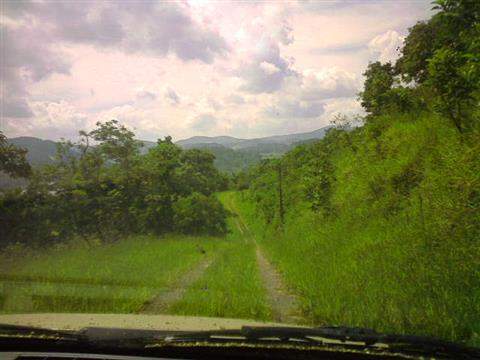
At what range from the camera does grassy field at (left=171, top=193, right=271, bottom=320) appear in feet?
19.0

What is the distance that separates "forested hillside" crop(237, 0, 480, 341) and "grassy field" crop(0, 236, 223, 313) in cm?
242

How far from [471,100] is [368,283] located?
193 inches

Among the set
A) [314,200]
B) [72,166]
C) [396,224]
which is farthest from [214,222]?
[396,224]

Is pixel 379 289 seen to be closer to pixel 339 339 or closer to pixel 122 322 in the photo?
pixel 339 339

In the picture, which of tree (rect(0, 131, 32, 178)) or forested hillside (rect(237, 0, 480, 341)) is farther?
tree (rect(0, 131, 32, 178))

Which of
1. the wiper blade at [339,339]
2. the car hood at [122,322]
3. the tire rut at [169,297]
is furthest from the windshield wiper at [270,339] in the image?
the tire rut at [169,297]

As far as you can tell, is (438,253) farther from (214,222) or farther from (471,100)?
(214,222)

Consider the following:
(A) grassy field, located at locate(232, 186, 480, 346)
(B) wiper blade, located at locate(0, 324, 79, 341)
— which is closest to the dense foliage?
(A) grassy field, located at locate(232, 186, 480, 346)

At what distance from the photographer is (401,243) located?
24.1ft

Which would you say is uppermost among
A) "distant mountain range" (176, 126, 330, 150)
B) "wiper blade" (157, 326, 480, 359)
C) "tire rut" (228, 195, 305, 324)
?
"distant mountain range" (176, 126, 330, 150)

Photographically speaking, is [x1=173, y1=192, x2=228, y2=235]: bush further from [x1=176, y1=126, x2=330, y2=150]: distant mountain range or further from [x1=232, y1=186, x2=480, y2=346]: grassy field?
[x1=232, y1=186, x2=480, y2=346]: grassy field

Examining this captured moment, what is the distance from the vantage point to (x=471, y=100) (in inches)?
356

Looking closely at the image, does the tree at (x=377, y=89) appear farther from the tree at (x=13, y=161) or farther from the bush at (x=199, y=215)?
the tree at (x=13, y=161)

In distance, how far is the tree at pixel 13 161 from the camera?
8.59 m
